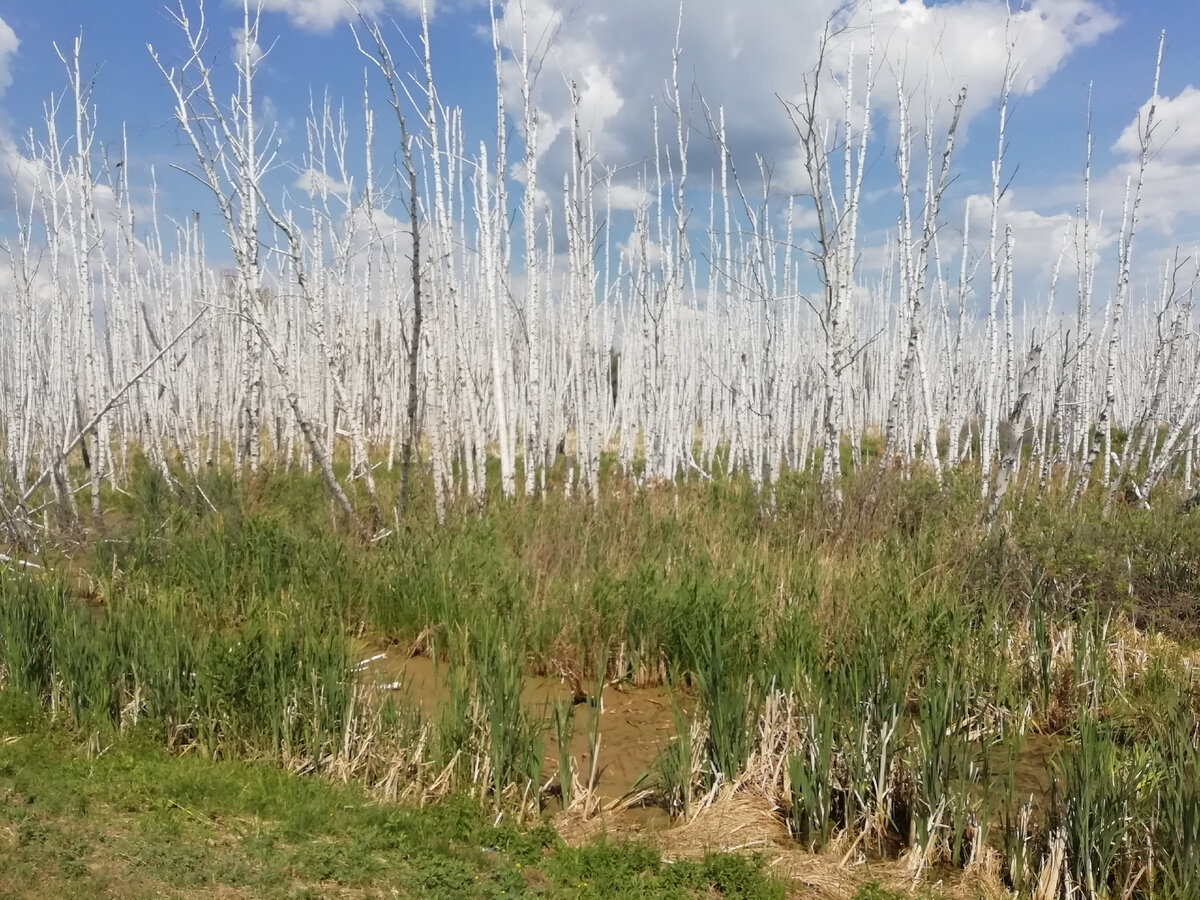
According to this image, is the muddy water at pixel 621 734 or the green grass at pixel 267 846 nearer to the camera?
the green grass at pixel 267 846

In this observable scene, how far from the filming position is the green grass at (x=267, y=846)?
2.56 m

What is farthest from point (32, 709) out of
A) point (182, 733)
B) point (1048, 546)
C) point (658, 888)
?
point (1048, 546)

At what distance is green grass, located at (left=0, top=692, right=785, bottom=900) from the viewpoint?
8.39 feet

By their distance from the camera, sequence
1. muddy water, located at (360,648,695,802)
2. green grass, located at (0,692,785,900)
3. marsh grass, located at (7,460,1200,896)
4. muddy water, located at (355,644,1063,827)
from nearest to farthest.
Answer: green grass, located at (0,692,785,900) < marsh grass, located at (7,460,1200,896) < muddy water, located at (355,644,1063,827) < muddy water, located at (360,648,695,802)

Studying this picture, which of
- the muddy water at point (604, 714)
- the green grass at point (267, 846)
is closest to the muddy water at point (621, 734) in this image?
the muddy water at point (604, 714)

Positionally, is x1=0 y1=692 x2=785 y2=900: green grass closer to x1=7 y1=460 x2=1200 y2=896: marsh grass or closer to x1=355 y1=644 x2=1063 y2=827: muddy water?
x1=7 y1=460 x2=1200 y2=896: marsh grass

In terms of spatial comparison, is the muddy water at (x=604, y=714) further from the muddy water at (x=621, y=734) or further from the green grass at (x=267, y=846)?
the green grass at (x=267, y=846)

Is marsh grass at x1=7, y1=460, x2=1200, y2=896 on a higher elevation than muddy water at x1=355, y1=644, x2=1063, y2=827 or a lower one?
higher

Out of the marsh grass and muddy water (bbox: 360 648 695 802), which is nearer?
the marsh grass

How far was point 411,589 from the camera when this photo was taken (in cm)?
502

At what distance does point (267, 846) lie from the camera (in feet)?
9.04

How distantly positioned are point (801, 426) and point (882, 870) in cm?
874

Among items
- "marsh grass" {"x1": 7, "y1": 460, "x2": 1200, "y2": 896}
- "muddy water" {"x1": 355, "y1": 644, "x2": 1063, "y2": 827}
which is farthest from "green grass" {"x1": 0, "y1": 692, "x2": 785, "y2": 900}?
"muddy water" {"x1": 355, "y1": 644, "x2": 1063, "y2": 827}

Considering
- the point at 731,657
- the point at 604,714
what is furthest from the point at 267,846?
the point at 731,657
